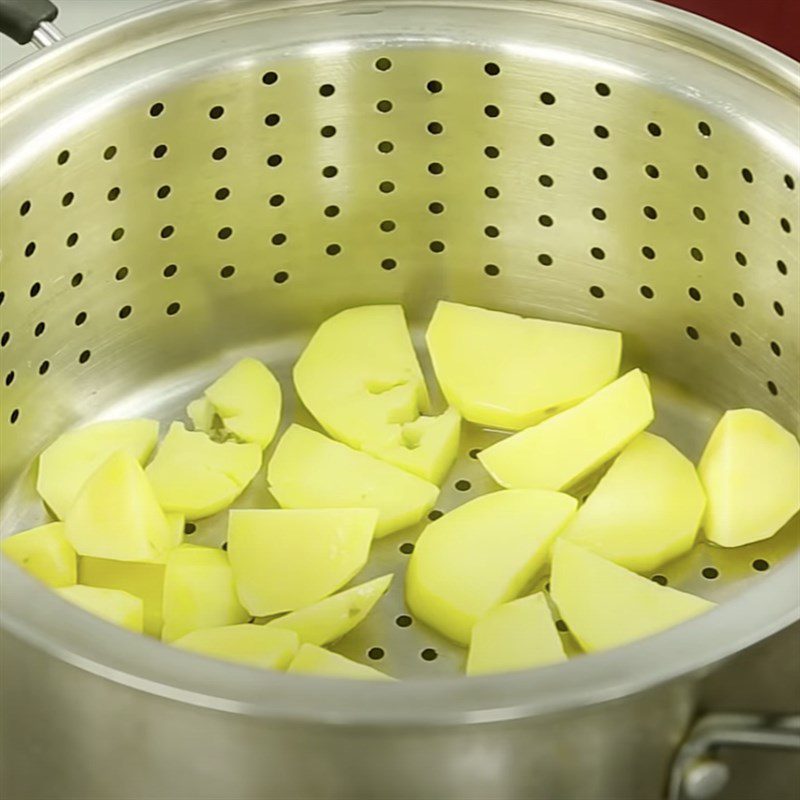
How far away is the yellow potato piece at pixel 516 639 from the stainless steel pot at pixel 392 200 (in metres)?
0.06

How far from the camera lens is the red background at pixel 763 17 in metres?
1.04

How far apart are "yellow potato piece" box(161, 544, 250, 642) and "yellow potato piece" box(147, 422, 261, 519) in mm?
49

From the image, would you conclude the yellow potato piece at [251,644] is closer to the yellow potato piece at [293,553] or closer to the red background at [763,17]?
the yellow potato piece at [293,553]

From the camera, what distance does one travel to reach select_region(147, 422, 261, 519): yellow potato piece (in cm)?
86

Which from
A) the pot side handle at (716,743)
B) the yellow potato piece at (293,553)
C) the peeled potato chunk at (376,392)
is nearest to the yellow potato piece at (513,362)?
the peeled potato chunk at (376,392)

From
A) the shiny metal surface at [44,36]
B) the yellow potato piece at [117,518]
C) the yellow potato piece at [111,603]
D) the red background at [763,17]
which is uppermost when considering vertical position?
the red background at [763,17]

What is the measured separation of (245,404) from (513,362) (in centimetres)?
16

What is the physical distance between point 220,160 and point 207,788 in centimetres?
45

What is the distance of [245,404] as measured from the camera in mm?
905

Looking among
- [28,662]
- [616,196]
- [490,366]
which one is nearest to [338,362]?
[490,366]

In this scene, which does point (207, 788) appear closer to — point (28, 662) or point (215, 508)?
point (28, 662)

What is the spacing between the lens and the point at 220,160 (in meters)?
0.89

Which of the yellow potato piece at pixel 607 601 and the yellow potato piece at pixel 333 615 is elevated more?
the yellow potato piece at pixel 607 601

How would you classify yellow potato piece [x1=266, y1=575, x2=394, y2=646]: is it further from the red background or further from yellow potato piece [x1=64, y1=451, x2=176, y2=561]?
the red background
